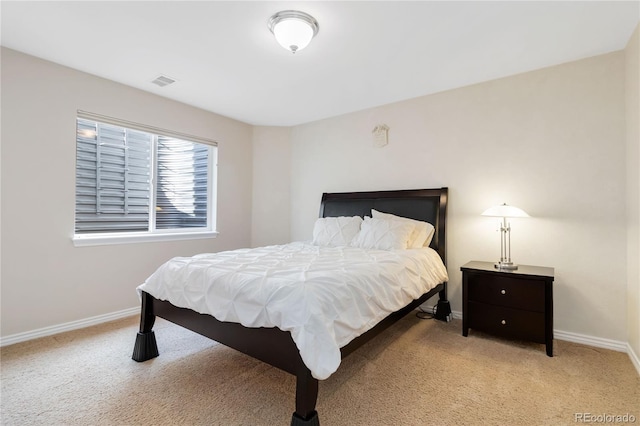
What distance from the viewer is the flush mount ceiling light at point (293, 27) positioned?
2031 mm

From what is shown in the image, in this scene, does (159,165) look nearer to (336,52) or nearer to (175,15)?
(175,15)

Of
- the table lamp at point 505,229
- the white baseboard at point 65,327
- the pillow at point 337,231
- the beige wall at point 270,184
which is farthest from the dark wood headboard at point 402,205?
the white baseboard at point 65,327

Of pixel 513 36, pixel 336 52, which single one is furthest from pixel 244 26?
pixel 513 36

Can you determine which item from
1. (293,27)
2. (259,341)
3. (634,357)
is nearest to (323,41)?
(293,27)

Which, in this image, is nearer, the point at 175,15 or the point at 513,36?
the point at 175,15

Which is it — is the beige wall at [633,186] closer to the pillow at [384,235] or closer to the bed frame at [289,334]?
the bed frame at [289,334]

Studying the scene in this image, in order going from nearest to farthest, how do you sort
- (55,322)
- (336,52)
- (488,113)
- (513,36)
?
(513,36)
(336,52)
(55,322)
(488,113)

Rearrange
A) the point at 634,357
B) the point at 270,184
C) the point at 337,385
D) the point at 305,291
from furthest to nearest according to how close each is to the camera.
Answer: the point at 270,184 → the point at 634,357 → the point at 337,385 → the point at 305,291

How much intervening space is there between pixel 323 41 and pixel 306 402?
242cm

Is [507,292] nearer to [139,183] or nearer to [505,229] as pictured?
[505,229]

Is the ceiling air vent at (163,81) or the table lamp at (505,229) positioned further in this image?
the ceiling air vent at (163,81)

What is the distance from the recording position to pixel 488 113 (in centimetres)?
306

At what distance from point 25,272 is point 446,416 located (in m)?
3.41

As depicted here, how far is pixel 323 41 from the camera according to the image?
236 cm
